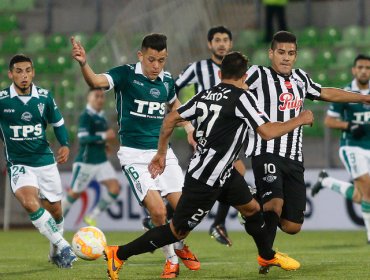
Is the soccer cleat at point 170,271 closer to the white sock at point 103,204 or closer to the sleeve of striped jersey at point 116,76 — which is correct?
the sleeve of striped jersey at point 116,76

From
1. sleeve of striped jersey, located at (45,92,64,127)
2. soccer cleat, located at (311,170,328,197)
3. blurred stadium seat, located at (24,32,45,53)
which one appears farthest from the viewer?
Result: blurred stadium seat, located at (24,32,45,53)

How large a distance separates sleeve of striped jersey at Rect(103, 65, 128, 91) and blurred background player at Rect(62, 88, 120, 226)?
6420 millimetres

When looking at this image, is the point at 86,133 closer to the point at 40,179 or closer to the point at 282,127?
the point at 40,179

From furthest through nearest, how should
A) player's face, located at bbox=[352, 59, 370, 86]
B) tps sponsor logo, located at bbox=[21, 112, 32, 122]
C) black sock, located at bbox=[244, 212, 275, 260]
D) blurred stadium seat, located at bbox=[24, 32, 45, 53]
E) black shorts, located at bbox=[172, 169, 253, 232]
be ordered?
blurred stadium seat, located at bbox=[24, 32, 45, 53] < player's face, located at bbox=[352, 59, 370, 86] < tps sponsor logo, located at bbox=[21, 112, 32, 122] < black sock, located at bbox=[244, 212, 275, 260] < black shorts, located at bbox=[172, 169, 253, 232]

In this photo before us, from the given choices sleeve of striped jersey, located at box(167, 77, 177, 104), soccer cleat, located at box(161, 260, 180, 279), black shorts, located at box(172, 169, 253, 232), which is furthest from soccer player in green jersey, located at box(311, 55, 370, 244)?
black shorts, located at box(172, 169, 253, 232)

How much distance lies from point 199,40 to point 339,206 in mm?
5113

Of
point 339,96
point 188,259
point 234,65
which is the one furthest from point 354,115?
point 234,65

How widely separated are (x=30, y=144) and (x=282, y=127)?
3227 mm

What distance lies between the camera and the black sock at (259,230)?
28.4 ft

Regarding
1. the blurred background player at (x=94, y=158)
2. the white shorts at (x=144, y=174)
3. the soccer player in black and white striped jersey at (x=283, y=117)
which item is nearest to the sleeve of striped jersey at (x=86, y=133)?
the blurred background player at (x=94, y=158)

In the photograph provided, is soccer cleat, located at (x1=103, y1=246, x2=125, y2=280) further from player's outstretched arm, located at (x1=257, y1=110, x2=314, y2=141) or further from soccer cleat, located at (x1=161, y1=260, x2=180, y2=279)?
player's outstretched arm, located at (x1=257, y1=110, x2=314, y2=141)

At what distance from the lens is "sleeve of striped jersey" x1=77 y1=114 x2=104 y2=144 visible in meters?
15.8

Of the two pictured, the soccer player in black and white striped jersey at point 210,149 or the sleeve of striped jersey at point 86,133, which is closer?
the soccer player in black and white striped jersey at point 210,149

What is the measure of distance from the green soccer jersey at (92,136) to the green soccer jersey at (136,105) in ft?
21.1
